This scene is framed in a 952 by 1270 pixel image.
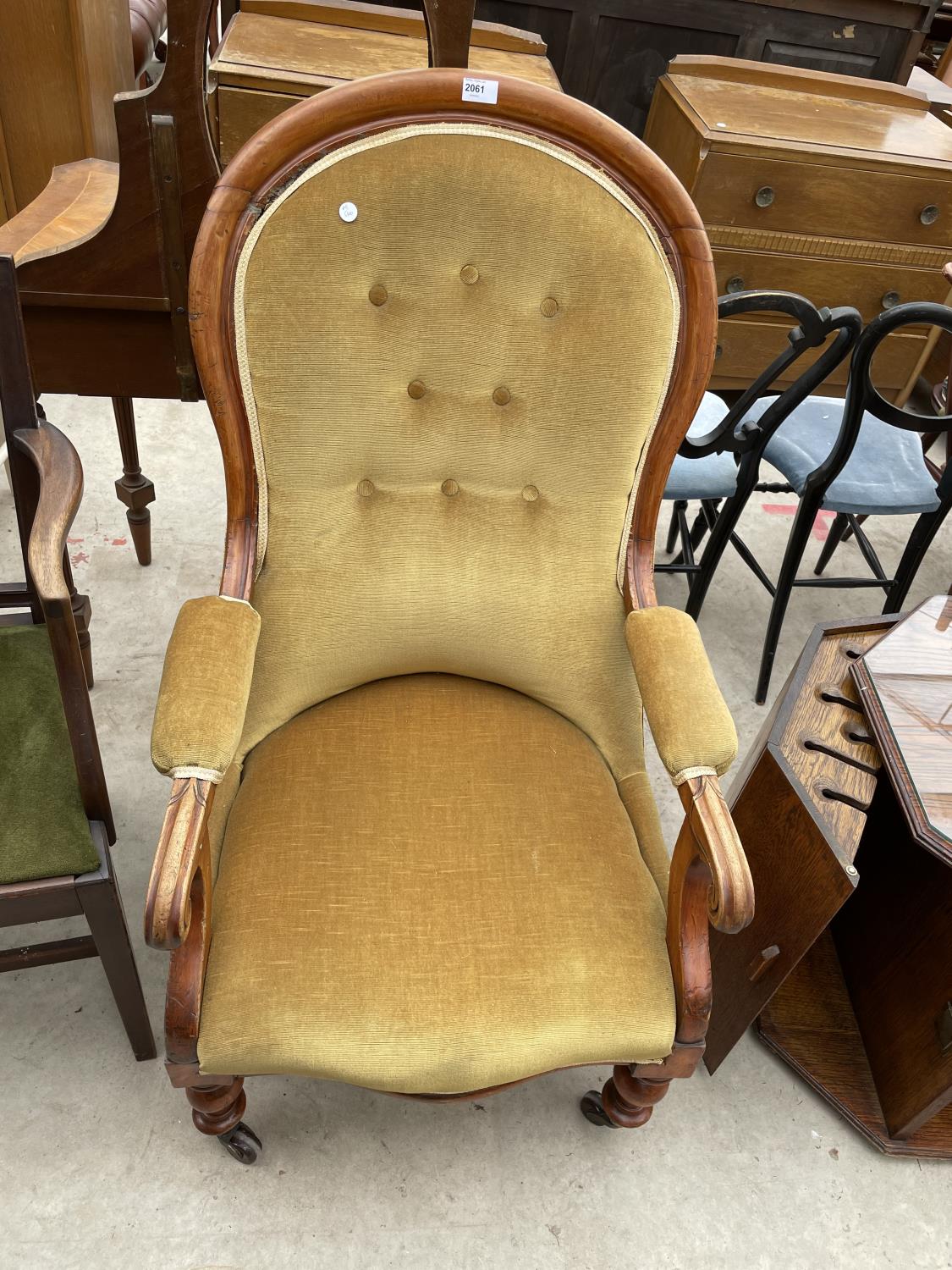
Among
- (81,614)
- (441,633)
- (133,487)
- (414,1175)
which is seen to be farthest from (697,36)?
(414,1175)

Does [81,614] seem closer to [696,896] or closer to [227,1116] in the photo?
[227,1116]

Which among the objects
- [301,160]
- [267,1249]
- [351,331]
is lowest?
[267,1249]

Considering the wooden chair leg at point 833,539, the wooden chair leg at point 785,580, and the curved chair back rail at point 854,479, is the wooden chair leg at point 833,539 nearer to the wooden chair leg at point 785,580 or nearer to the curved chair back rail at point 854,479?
the curved chair back rail at point 854,479

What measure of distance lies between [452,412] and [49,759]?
0.73 m

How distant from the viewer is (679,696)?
1.14 meters

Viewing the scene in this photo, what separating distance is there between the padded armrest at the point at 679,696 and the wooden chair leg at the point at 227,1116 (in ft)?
2.27

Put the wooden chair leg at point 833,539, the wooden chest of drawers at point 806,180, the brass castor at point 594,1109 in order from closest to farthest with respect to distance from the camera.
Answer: the brass castor at point 594,1109 → the wooden chair leg at point 833,539 → the wooden chest of drawers at point 806,180

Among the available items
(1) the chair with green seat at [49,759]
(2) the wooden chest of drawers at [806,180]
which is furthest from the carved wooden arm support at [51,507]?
(2) the wooden chest of drawers at [806,180]

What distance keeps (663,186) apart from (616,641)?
1.96ft

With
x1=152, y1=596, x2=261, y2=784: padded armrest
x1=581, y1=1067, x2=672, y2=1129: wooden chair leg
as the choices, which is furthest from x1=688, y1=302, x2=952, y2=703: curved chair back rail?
x1=152, y1=596, x2=261, y2=784: padded armrest

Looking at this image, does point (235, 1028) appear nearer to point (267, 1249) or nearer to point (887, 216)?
point (267, 1249)

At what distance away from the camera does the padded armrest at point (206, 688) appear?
1.01 m

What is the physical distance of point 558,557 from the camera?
4.22 ft

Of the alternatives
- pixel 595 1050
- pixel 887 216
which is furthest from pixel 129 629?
pixel 887 216
